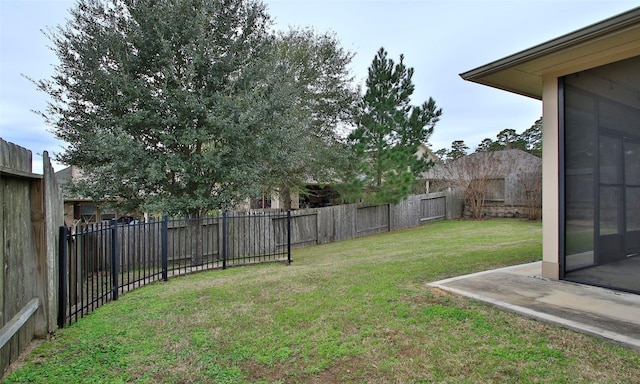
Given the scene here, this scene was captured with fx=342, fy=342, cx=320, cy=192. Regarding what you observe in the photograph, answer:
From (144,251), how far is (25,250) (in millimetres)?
2905

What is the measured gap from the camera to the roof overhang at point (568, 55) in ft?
11.5

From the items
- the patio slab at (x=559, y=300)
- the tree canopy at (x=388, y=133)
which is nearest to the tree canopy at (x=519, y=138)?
the tree canopy at (x=388, y=133)

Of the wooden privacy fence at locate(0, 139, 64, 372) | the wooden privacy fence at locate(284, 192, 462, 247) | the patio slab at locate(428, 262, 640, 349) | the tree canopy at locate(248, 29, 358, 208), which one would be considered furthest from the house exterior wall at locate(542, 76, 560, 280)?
the wooden privacy fence at locate(284, 192, 462, 247)

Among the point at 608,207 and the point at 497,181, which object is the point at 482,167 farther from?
the point at 608,207

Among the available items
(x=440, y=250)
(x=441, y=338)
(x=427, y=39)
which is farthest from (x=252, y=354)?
(x=427, y=39)

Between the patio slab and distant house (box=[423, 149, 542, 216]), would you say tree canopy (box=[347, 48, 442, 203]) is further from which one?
the patio slab

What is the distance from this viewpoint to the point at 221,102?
8.16 meters

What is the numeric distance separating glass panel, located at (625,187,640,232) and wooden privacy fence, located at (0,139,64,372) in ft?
21.9

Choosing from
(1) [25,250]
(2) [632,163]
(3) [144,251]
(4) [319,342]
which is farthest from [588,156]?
(3) [144,251]

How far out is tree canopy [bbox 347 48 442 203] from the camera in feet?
41.3

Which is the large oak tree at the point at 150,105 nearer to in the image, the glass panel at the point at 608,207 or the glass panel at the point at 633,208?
the glass panel at the point at 608,207

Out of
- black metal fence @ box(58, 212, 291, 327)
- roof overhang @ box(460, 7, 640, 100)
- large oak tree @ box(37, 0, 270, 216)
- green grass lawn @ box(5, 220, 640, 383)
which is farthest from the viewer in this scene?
large oak tree @ box(37, 0, 270, 216)

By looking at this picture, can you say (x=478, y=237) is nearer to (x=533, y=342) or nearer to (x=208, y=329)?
(x=533, y=342)

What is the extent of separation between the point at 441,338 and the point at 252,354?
168 centimetres
